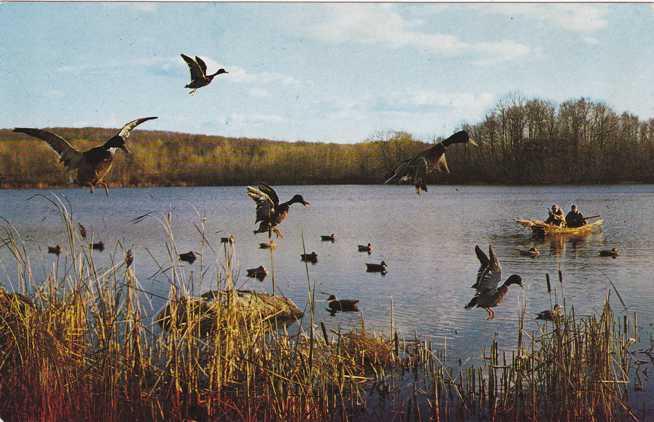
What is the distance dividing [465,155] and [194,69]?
37.1 metres

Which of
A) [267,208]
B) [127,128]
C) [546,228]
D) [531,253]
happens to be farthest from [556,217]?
[127,128]

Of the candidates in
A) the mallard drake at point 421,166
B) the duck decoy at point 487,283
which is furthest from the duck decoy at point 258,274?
the mallard drake at point 421,166

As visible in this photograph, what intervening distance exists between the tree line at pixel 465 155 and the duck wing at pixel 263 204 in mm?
18326

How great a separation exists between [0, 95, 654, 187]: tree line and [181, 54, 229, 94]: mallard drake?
18162 mm

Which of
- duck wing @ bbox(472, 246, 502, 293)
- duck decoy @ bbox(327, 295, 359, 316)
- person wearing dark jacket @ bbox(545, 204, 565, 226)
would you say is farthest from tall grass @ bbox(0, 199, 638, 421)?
person wearing dark jacket @ bbox(545, 204, 565, 226)

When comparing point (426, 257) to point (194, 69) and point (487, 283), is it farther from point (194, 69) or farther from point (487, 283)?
point (194, 69)

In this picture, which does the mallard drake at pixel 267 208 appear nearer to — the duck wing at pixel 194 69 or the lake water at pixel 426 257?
the lake water at pixel 426 257

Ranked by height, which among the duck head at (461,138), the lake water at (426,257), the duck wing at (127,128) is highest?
the duck wing at (127,128)

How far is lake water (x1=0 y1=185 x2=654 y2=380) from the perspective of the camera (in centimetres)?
1311

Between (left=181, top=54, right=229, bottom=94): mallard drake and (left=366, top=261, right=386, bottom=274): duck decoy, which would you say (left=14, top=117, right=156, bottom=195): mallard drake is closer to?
(left=181, top=54, right=229, bottom=94): mallard drake

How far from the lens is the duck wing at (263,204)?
14.5 ft

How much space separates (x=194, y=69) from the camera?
4.64 m

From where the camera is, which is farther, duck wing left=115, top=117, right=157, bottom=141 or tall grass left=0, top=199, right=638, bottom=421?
tall grass left=0, top=199, right=638, bottom=421

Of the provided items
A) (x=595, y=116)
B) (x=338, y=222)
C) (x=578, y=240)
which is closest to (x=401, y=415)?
(x=578, y=240)
